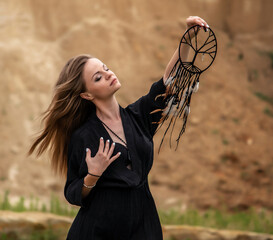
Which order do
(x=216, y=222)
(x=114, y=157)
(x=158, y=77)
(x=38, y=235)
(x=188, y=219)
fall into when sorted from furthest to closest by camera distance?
(x=158, y=77), (x=216, y=222), (x=188, y=219), (x=38, y=235), (x=114, y=157)

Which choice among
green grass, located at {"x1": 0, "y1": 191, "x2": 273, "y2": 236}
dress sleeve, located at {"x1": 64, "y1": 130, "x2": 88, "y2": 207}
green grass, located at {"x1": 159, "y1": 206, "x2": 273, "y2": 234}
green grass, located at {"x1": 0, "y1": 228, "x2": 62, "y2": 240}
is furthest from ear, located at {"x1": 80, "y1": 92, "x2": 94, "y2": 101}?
green grass, located at {"x1": 159, "y1": 206, "x2": 273, "y2": 234}

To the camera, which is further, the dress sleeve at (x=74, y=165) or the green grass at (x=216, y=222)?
the green grass at (x=216, y=222)

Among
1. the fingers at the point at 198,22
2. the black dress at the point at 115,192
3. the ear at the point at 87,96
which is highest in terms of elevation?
the fingers at the point at 198,22

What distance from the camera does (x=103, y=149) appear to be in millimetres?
1844

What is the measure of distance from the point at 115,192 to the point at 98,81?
→ 0.43m

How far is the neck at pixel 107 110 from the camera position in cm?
199

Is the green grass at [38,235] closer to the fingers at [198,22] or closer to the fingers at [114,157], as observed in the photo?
the fingers at [114,157]

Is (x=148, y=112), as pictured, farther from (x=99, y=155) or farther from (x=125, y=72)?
(x=125, y=72)

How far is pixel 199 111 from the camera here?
675 cm

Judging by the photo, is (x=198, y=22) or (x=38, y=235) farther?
(x=38, y=235)

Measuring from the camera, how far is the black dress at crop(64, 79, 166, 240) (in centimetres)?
190

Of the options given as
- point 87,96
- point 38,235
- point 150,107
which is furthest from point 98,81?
point 38,235

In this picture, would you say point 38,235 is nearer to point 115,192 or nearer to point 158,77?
point 115,192

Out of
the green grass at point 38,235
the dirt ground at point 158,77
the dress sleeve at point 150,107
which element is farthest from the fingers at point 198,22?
the dirt ground at point 158,77
